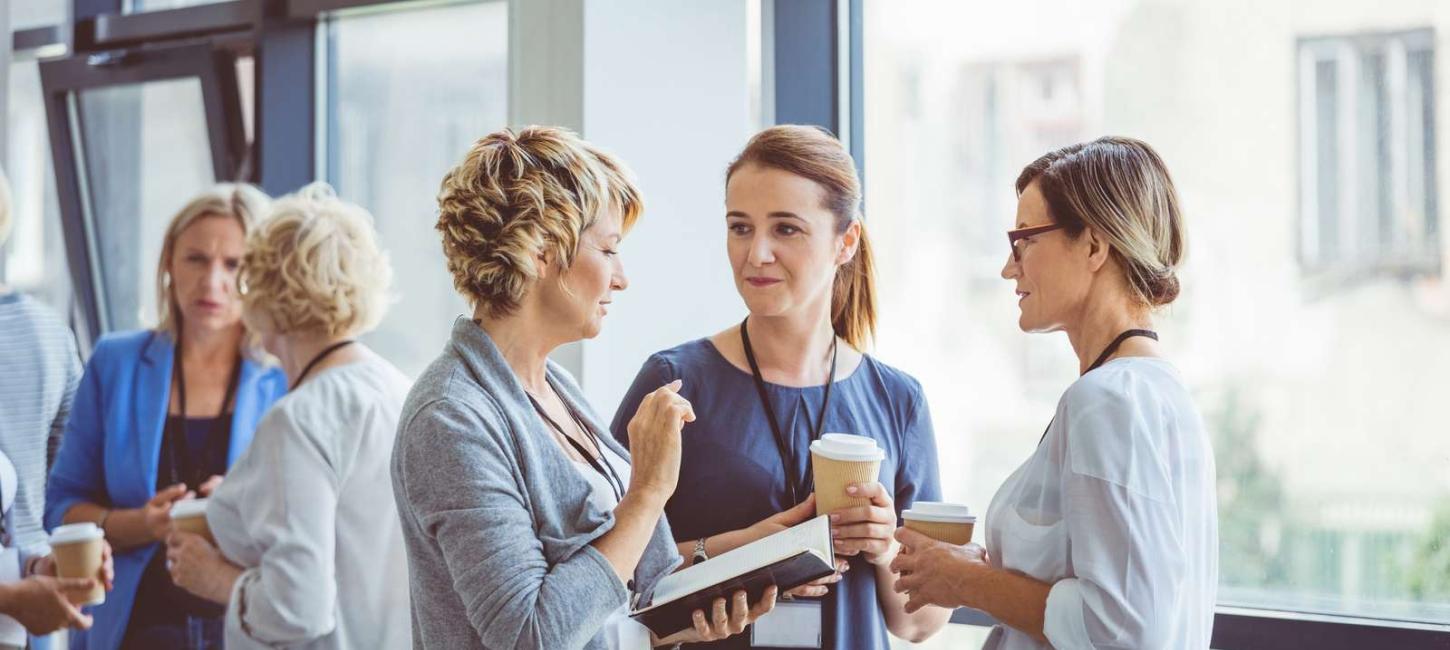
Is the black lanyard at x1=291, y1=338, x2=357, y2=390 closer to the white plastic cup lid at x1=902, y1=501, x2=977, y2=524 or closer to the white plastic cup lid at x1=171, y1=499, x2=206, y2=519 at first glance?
the white plastic cup lid at x1=171, y1=499, x2=206, y2=519

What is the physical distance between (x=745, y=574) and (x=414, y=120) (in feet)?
8.09

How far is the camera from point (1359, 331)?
7.79ft

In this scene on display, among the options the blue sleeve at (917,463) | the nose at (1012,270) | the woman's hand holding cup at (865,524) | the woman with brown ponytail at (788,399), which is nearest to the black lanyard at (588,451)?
the woman with brown ponytail at (788,399)

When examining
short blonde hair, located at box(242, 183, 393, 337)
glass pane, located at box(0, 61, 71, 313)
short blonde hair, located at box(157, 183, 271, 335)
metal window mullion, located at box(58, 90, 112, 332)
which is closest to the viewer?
short blonde hair, located at box(242, 183, 393, 337)

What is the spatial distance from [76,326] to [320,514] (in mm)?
2600

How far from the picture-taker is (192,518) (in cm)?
245

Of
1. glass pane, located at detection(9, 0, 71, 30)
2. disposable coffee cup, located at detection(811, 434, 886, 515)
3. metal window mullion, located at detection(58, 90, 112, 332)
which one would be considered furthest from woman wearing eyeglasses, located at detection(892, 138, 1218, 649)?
glass pane, located at detection(9, 0, 71, 30)

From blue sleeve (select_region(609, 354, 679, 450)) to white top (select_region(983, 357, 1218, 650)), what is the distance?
0.68 m

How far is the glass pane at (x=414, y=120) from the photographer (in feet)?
11.4

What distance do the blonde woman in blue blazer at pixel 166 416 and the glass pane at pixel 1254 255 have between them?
170 cm

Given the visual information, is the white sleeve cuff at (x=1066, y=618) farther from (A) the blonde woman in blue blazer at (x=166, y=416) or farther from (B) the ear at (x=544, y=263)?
(A) the blonde woman in blue blazer at (x=166, y=416)

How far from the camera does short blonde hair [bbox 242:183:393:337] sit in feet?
8.18

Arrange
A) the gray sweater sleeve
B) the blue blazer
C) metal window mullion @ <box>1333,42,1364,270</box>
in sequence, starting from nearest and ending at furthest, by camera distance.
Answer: the gray sweater sleeve → metal window mullion @ <box>1333,42,1364,270</box> → the blue blazer

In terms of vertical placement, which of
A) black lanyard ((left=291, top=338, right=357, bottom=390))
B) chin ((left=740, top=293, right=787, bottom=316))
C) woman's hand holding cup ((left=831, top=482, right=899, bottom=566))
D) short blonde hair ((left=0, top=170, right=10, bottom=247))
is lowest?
woman's hand holding cup ((left=831, top=482, right=899, bottom=566))
